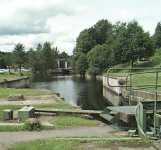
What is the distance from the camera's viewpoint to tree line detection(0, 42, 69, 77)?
154 meters

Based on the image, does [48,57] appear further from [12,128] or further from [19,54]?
[12,128]

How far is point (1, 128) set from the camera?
1444 cm

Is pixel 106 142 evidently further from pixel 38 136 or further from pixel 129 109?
pixel 129 109

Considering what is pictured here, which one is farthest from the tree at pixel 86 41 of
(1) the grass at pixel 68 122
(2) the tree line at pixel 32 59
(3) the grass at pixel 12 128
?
(3) the grass at pixel 12 128

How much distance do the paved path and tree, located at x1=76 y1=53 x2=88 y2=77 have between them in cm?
11013

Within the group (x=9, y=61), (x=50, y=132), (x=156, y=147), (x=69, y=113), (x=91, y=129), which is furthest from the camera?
(x=9, y=61)

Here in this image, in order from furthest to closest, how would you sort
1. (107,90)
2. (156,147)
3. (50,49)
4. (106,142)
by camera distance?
(50,49) → (107,90) → (106,142) → (156,147)

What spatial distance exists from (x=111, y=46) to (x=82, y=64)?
84.3ft

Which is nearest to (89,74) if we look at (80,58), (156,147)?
(80,58)

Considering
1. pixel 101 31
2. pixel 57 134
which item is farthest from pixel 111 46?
pixel 57 134

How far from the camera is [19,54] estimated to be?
158 metres

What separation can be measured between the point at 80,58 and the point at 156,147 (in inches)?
4560

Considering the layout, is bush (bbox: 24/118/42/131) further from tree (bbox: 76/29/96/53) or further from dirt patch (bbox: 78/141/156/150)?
tree (bbox: 76/29/96/53)

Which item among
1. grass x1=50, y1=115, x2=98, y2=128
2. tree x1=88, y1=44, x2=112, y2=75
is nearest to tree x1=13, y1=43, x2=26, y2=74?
tree x1=88, y1=44, x2=112, y2=75
